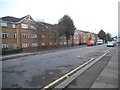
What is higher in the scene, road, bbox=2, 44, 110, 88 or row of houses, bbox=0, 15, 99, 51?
row of houses, bbox=0, 15, 99, 51

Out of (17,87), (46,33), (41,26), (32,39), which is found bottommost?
(17,87)

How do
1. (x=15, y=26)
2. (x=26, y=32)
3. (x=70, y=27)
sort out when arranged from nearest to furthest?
(x=15, y=26), (x=26, y=32), (x=70, y=27)

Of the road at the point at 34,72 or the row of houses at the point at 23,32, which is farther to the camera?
the row of houses at the point at 23,32

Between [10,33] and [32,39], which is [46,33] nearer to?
[32,39]

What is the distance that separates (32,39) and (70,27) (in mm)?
15853

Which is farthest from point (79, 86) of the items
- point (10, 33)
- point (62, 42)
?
point (62, 42)

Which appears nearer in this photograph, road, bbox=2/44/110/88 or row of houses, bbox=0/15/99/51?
road, bbox=2/44/110/88

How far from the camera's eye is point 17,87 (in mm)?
3922

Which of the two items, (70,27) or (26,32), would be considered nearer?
(26,32)

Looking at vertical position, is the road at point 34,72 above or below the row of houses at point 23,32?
below

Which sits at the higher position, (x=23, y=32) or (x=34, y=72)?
(x=23, y=32)

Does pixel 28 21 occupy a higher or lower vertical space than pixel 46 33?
higher

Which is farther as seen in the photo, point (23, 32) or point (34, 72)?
point (23, 32)

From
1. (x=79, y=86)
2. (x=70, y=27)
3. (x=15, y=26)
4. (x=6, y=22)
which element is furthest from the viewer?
(x=70, y=27)
